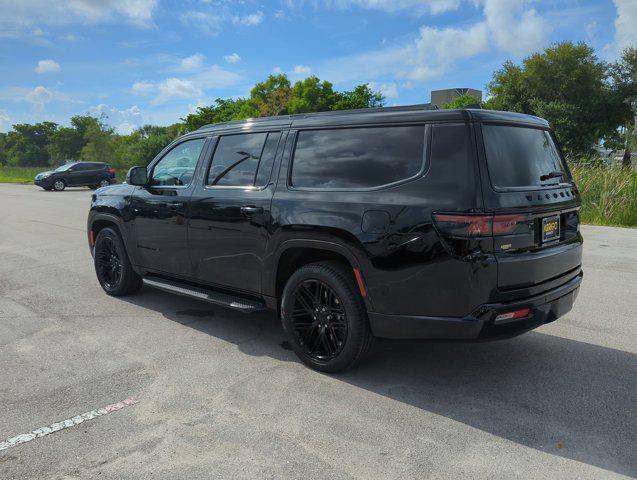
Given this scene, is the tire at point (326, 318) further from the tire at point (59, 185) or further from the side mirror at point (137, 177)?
the tire at point (59, 185)

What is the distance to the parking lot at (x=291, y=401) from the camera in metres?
2.81

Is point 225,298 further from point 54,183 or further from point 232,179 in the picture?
point 54,183

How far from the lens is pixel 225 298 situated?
4605 mm

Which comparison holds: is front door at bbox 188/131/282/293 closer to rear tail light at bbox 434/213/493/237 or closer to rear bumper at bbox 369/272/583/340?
rear bumper at bbox 369/272/583/340

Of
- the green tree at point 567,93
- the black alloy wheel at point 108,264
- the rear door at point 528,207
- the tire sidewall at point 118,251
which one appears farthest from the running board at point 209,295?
the green tree at point 567,93

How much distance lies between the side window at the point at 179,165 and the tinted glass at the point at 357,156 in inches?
53.6

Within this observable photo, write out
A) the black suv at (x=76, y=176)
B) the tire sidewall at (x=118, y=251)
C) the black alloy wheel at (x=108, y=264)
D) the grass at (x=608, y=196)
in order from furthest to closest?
the black suv at (x=76, y=176)
the grass at (x=608, y=196)
the black alloy wheel at (x=108, y=264)
the tire sidewall at (x=118, y=251)

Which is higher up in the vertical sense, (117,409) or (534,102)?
(534,102)

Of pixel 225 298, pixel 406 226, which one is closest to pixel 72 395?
pixel 225 298

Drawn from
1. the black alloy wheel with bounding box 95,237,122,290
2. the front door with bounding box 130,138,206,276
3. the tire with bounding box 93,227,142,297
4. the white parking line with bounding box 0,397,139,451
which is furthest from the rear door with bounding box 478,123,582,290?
the black alloy wheel with bounding box 95,237,122,290

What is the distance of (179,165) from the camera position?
207 inches

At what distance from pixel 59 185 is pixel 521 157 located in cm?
3082

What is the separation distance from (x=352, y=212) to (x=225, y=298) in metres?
1.61

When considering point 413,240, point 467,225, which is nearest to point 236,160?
point 413,240
